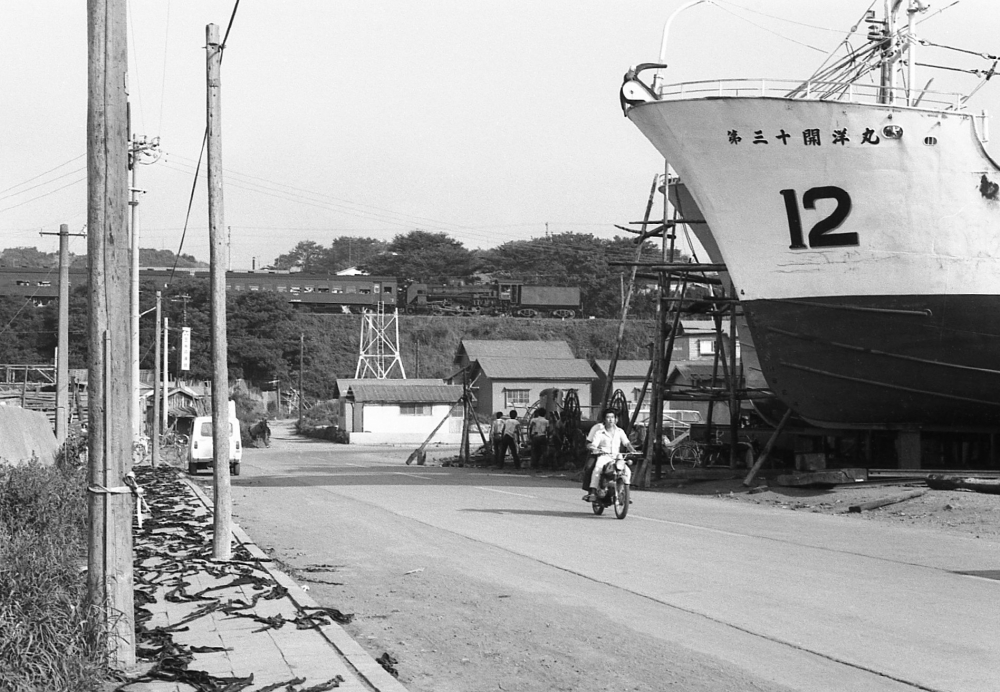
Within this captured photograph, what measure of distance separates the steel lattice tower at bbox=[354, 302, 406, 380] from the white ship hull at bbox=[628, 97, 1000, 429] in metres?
62.7

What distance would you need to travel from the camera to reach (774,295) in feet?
76.2

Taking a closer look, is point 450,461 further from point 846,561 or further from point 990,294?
point 846,561

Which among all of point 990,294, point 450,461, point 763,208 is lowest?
point 450,461

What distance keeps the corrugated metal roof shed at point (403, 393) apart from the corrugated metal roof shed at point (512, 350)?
564 centimetres

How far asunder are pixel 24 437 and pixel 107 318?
1667 cm

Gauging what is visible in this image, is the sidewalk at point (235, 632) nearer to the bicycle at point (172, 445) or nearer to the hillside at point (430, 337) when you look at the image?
the bicycle at point (172, 445)

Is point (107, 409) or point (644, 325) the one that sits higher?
point (644, 325)

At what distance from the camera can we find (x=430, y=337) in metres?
101

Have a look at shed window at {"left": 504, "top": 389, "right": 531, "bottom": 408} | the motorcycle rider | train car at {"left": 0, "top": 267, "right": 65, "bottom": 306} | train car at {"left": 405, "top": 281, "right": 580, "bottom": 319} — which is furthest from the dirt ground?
train car at {"left": 0, "top": 267, "right": 65, "bottom": 306}

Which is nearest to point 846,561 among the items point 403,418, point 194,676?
point 194,676

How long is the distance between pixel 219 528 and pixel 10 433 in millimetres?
9555

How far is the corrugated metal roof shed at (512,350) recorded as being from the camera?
75.6 m

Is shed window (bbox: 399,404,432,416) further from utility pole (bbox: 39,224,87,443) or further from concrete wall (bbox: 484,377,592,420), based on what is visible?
utility pole (bbox: 39,224,87,443)

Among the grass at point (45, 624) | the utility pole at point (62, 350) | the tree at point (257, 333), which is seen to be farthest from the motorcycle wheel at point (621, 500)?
the tree at point (257, 333)
